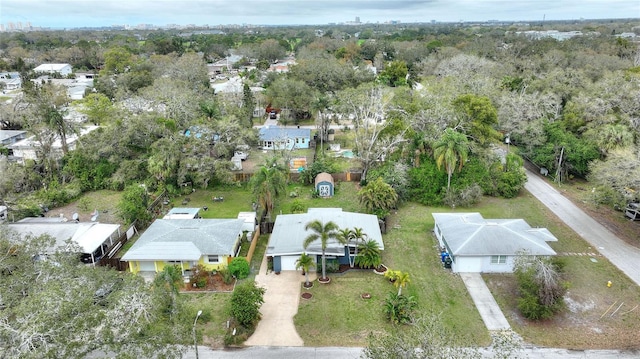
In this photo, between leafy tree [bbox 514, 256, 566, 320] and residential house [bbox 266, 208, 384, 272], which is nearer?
leafy tree [bbox 514, 256, 566, 320]

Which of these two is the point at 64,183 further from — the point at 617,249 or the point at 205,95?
the point at 617,249

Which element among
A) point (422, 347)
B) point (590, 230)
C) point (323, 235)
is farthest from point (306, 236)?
point (590, 230)

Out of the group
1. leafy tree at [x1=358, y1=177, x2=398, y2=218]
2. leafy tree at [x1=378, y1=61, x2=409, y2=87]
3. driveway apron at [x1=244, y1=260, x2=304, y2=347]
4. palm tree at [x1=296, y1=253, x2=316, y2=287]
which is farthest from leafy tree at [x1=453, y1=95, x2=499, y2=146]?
leafy tree at [x1=378, y1=61, x2=409, y2=87]

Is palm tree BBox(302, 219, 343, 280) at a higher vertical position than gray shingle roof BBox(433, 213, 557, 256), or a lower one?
higher

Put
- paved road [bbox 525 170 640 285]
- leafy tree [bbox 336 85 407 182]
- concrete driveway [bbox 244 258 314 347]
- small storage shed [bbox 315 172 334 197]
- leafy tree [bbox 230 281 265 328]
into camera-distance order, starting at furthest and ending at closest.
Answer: leafy tree [bbox 336 85 407 182] < small storage shed [bbox 315 172 334 197] < paved road [bbox 525 170 640 285] < leafy tree [bbox 230 281 265 328] < concrete driveway [bbox 244 258 314 347]

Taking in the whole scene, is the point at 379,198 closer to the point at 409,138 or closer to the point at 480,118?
Result: the point at 409,138

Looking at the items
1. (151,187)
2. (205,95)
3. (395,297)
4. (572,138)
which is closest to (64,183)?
(151,187)

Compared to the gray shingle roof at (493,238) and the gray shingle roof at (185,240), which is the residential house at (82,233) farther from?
the gray shingle roof at (493,238)

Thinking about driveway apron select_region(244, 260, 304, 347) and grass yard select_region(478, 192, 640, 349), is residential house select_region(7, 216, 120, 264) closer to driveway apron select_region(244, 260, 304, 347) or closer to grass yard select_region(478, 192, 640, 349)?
driveway apron select_region(244, 260, 304, 347)
